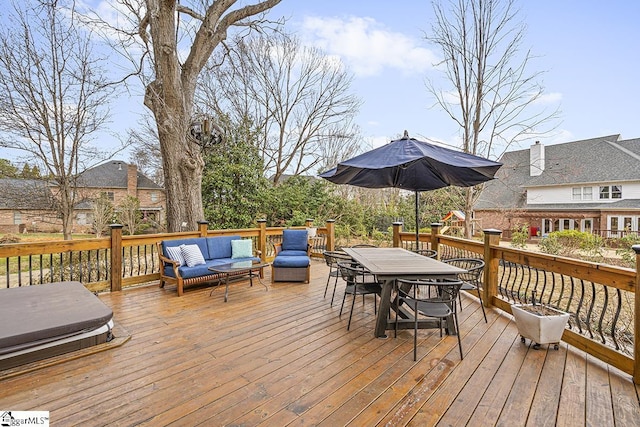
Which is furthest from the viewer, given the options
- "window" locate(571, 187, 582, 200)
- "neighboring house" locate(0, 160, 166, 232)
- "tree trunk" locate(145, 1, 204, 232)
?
"window" locate(571, 187, 582, 200)

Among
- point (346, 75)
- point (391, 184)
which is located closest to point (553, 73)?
point (391, 184)

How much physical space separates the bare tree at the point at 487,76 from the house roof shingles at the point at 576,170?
4.70 m

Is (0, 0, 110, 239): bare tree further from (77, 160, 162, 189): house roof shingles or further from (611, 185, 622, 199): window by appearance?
(611, 185, 622, 199): window

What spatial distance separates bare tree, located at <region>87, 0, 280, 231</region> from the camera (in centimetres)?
612

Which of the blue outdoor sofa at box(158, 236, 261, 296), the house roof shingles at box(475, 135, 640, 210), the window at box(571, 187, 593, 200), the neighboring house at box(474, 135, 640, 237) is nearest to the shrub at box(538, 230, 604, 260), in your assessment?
the house roof shingles at box(475, 135, 640, 210)

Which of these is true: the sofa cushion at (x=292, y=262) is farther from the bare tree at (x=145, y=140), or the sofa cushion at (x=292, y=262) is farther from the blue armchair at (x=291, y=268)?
the bare tree at (x=145, y=140)

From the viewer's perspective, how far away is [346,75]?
40.0ft

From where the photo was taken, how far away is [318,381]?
7.45ft

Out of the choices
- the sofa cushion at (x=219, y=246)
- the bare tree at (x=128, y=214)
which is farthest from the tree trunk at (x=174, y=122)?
the bare tree at (x=128, y=214)

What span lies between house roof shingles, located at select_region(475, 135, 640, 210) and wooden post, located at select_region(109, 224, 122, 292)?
44.0ft

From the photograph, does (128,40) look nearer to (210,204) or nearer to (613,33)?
→ (210,204)

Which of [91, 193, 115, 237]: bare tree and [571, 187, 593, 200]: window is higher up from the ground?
[571, 187, 593, 200]: window

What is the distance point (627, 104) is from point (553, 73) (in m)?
4.69

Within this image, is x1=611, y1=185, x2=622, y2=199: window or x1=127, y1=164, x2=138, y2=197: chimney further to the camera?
x1=127, y1=164, x2=138, y2=197: chimney
